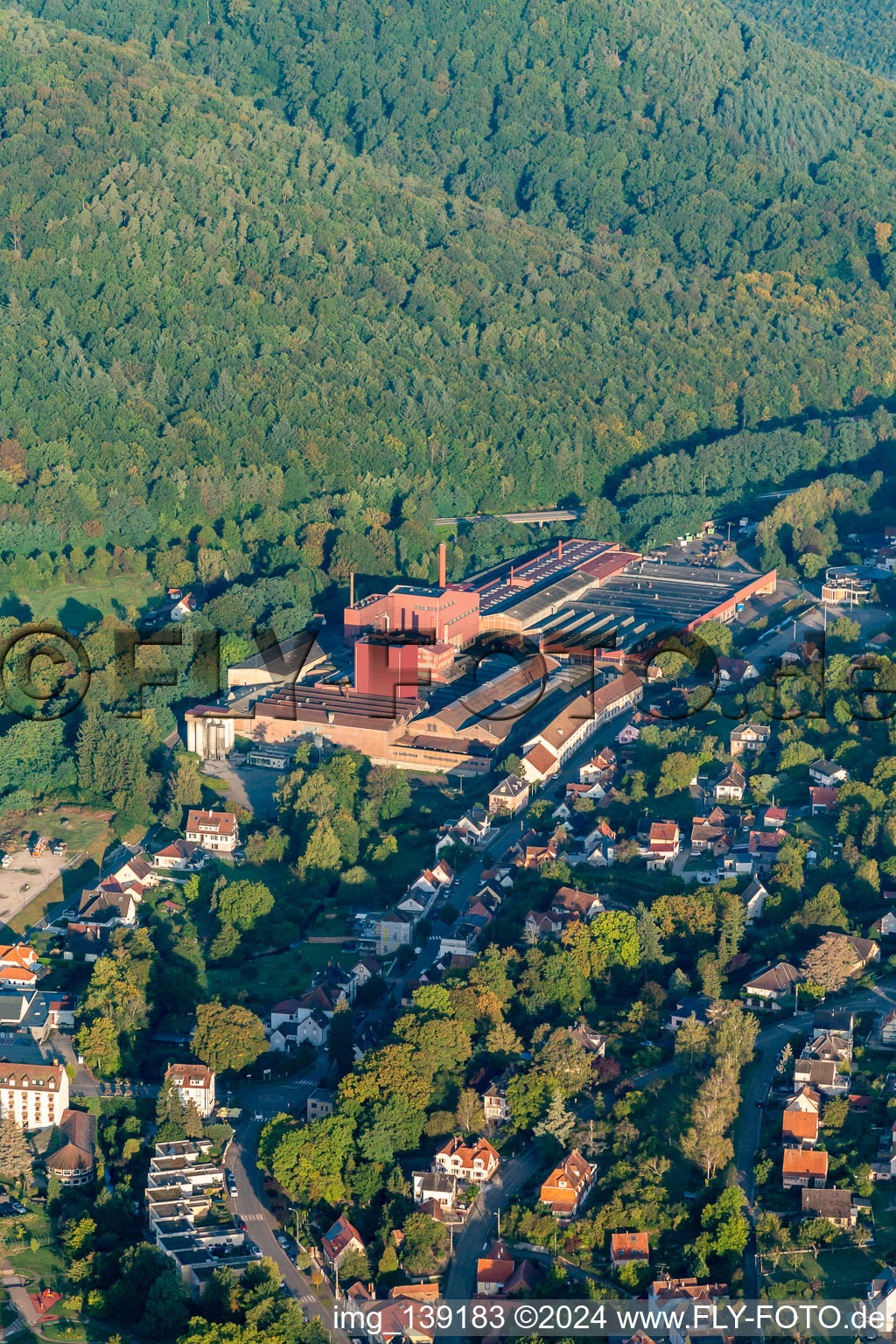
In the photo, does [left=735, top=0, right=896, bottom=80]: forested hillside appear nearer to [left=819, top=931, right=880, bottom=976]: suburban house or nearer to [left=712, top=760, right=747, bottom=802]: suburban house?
[left=712, top=760, right=747, bottom=802]: suburban house

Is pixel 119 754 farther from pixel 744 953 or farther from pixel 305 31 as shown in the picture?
pixel 305 31

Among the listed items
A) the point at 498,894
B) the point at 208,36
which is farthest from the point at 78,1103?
the point at 208,36

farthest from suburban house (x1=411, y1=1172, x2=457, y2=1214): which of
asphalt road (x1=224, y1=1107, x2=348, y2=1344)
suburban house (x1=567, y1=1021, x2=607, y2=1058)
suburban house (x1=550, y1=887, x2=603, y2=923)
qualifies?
suburban house (x1=550, y1=887, x2=603, y2=923)

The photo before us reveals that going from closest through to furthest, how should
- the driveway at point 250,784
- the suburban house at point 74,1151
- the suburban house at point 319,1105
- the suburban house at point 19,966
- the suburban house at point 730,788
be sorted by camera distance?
the suburban house at point 74,1151 → the suburban house at point 319,1105 → the suburban house at point 19,966 → the suburban house at point 730,788 → the driveway at point 250,784

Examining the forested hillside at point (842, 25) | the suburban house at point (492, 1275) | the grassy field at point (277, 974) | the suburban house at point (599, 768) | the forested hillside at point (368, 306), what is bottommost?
the suburban house at point (492, 1275)

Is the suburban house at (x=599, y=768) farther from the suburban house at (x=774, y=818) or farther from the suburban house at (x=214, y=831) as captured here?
the suburban house at (x=214, y=831)

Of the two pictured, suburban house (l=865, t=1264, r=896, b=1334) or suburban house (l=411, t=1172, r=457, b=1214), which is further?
suburban house (l=411, t=1172, r=457, b=1214)

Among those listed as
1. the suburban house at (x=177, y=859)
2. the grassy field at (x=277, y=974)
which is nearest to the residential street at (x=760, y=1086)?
the grassy field at (x=277, y=974)
